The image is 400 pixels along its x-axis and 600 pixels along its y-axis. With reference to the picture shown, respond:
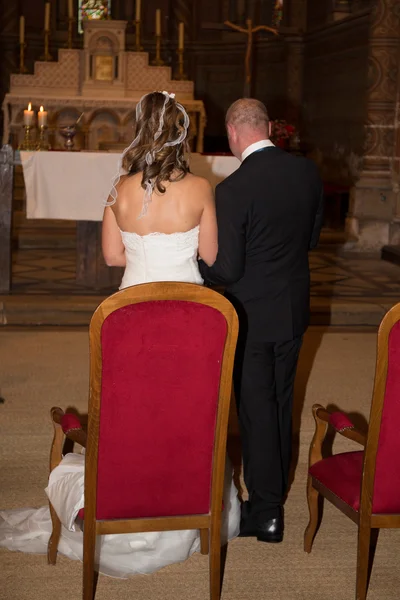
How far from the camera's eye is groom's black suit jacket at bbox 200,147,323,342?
3.27m

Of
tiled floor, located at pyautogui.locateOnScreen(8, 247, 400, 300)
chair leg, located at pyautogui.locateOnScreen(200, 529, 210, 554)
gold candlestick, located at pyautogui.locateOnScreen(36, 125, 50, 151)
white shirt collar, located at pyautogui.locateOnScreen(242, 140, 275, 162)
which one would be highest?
white shirt collar, located at pyautogui.locateOnScreen(242, 140, 275, 162)

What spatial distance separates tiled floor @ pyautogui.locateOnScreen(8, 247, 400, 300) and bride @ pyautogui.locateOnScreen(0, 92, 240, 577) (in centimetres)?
422

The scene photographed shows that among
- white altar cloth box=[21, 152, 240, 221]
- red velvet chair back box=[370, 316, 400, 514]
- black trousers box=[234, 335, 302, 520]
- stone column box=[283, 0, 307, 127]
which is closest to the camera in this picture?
red velvet chair back box=[370, 316, 400, 514]

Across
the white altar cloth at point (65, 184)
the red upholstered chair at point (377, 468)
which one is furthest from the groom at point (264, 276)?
the white altar cloth at point (65, 184)

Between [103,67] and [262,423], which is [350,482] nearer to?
[262,423]

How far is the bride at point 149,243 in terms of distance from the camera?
3086mm

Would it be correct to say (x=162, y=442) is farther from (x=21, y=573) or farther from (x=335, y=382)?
Answer: (x=335, y=382)

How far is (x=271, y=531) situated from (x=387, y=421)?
845mm

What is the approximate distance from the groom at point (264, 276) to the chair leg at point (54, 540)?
691 millimetres

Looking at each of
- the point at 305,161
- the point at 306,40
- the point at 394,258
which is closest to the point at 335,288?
the point at 394,258

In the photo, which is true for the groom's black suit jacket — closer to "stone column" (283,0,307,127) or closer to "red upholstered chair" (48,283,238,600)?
"red upholstered chair" (48,283,238,600)

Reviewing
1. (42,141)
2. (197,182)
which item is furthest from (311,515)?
(42,141)

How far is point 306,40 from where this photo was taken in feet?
47.5

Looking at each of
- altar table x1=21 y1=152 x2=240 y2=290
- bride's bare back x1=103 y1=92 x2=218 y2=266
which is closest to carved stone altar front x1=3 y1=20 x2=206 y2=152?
altar table x1=21 y1=152 x2=240 y2=290
